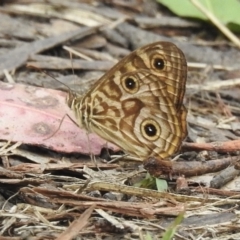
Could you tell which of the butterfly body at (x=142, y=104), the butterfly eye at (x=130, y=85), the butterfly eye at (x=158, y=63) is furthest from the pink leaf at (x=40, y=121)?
the butterfly eye at (x=158, y=63)

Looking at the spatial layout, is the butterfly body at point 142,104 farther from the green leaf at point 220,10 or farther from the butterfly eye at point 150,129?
the green leaf at point 220,10

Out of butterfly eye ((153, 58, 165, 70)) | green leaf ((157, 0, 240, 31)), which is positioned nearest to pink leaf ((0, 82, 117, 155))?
butterfly eye ((153, 58, 165, 70))

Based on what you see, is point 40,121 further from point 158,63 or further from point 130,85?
point 158,63

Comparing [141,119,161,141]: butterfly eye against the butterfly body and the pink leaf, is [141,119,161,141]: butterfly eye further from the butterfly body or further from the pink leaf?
the pink leaf

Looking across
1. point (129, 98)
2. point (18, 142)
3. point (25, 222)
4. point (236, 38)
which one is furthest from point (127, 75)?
point (236, 38)

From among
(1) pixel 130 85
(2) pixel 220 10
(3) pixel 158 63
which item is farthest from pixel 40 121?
(2) pixel 220 10

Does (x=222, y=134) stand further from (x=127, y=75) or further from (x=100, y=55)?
(x=100, y=55)
